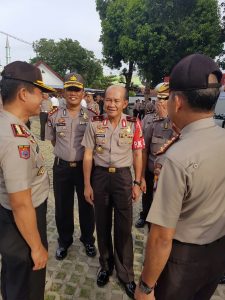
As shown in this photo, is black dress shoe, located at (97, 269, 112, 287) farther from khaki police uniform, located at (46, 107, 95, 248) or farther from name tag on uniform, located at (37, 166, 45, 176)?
name tag on uniform, located at (37, 166, 45, 176)

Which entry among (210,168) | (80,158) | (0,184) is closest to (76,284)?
(80,158)

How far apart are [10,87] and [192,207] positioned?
1.31 meters

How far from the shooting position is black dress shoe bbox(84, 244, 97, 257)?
3.28 meters

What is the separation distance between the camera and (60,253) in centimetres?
324

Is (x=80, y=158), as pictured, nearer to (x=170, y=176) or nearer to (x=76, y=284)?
(x=76, y=284)

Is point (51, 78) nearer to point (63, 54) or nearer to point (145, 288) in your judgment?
point (63, 54)

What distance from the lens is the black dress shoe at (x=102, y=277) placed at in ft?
9.12

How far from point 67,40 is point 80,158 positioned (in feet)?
142

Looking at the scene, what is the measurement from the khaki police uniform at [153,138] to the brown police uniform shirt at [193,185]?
200 centimetres

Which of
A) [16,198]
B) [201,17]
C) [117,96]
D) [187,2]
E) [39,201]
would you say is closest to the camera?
[16,198]

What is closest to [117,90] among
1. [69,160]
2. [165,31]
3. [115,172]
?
A: [115,172]

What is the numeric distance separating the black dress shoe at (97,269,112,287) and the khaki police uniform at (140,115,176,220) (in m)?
1.32

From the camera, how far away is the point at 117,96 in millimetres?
2590

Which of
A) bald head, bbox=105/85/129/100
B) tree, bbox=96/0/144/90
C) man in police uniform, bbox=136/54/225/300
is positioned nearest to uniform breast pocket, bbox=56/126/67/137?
bald head, bbox=105/85/129/100
